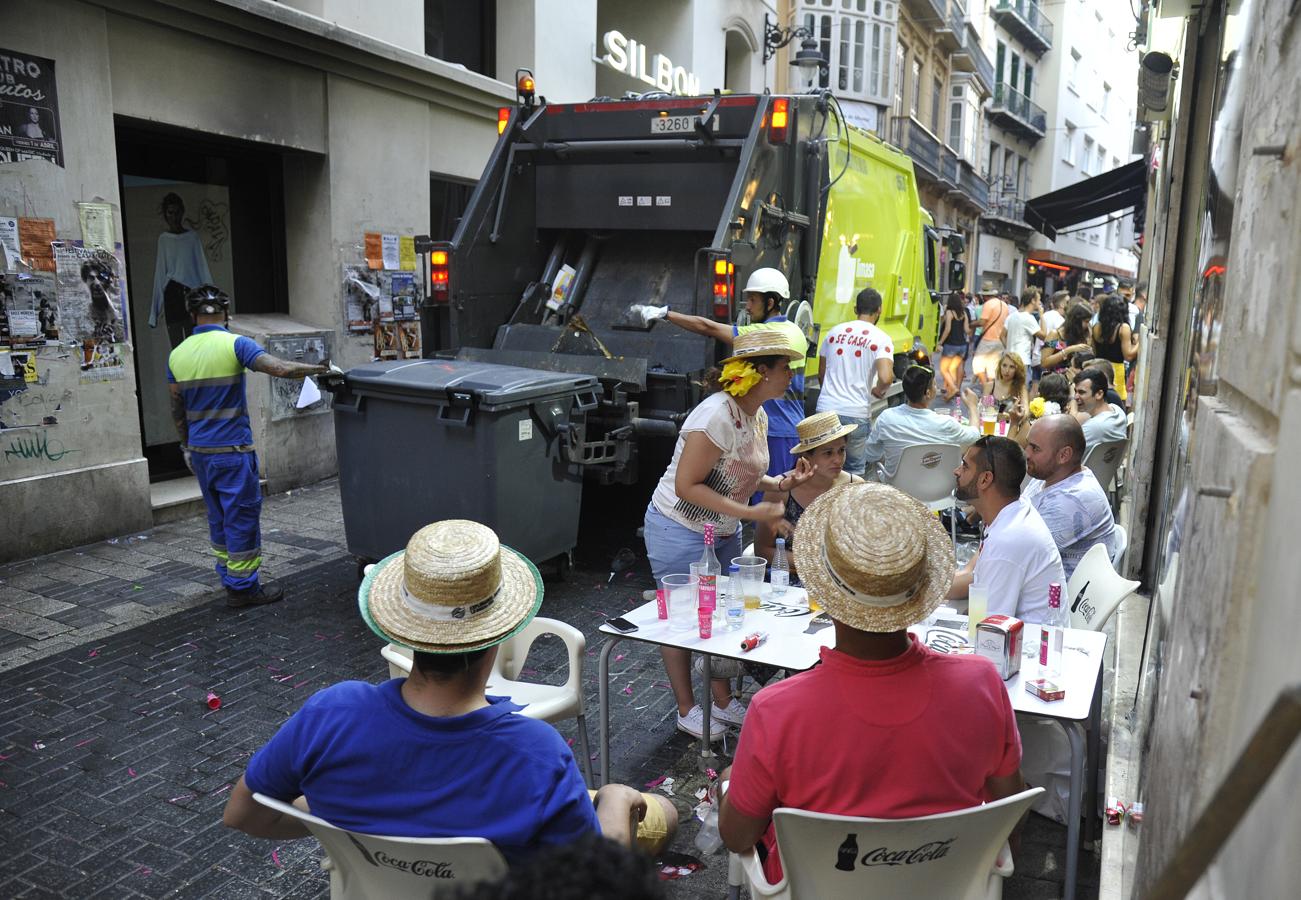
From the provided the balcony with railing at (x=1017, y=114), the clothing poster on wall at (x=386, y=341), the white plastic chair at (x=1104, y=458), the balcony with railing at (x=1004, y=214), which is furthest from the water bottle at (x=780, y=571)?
the balcony with railing at (x=1017, y=114)

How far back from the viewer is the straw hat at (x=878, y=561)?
213 centimetres

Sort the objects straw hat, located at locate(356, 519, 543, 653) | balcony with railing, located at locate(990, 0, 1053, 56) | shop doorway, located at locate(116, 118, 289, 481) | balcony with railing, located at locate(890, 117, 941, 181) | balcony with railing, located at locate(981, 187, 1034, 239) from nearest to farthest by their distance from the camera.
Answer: straw hat, located at locate(356, 519, 543, 653), shop doorway, located at locate(116, 118, 289, 481), balcony with railing, located at locate(890, 117, 941, 181), balcony with railing, located at locate(990, 0, 1053, 56), balcony with railing, located at locate(981, 187, 1034, 239)

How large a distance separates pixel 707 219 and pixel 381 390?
276 centimetres

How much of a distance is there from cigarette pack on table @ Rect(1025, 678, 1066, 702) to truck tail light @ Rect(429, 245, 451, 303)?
496cm

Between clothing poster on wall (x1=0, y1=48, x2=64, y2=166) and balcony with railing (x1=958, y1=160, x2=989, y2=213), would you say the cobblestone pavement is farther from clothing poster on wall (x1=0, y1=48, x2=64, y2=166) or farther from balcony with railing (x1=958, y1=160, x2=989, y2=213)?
balcony with railing (x1=958, y1=160, x2=989, y2=213)

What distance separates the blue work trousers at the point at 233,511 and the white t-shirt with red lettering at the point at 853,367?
395 cm

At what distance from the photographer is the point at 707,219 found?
7133 mm

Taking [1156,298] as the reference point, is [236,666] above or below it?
below

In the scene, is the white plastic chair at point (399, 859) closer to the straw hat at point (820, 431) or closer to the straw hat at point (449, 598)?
the straw hat at point (449, 598)

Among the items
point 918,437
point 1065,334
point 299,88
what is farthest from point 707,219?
point 1065,334

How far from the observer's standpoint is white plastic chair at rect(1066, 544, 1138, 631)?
3668 millimetres

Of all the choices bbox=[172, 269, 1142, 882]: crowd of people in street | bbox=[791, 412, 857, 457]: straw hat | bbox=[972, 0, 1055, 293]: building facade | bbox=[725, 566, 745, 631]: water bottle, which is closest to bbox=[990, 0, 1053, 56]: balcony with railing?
bbox=[972, 0, 1055, 293]: building facade

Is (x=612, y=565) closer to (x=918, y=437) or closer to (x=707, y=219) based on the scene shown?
(x=918, y=437)

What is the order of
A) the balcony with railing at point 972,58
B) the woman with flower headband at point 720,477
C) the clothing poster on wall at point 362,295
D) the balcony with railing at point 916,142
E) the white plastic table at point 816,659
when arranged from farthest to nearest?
the balcony with railing at point 972,58, the balcony with railing at point 916,142, the clothing poster on wall at point 362,295, the woman with flower headband at point 720,477, the white plastic table at point 816,659
